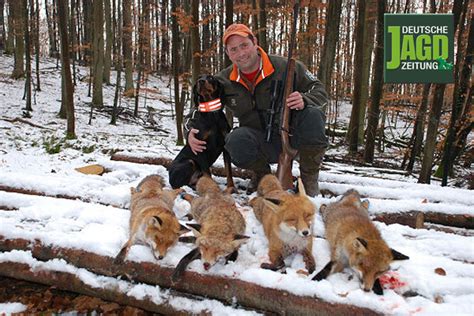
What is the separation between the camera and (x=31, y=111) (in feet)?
54.0

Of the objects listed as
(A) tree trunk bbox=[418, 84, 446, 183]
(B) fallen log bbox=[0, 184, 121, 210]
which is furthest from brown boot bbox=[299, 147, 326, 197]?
(A) tree trunk bbox=[418, 84, 446, 183]

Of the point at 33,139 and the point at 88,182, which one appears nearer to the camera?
the point at 88,182

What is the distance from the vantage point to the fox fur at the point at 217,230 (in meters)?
3.21

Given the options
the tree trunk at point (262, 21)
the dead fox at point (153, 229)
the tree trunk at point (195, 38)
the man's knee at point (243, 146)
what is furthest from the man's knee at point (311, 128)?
the tree trunk at point (262, 21)

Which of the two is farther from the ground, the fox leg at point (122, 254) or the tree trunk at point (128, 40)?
the tree trunk at point (128, 40)

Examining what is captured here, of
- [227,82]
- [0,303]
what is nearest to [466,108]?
[227,82]

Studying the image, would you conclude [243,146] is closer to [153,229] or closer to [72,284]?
[153,229]

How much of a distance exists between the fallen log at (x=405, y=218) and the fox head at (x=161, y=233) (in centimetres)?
288

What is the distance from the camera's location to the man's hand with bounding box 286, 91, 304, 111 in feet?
17.1

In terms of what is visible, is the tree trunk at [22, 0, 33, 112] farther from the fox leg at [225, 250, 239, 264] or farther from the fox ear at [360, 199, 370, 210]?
the fox ear at [360, 199, 370, 210]

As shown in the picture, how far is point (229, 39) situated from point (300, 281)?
3841 mm

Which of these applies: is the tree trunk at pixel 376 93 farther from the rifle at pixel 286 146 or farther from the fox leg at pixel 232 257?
the fox leg at pixel 232 257

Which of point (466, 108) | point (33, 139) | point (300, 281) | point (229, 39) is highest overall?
point (229, 39)

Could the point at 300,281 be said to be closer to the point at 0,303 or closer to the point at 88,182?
the point at 0,303
